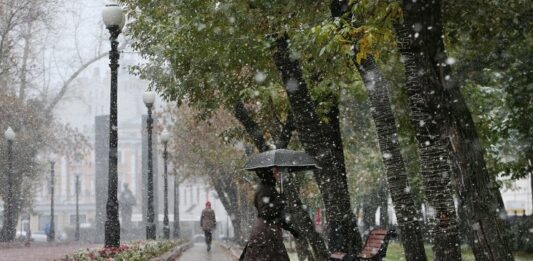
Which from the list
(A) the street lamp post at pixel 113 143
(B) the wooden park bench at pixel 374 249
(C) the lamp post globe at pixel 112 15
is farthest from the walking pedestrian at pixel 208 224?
(B) the wooden park bench at pixel 374 249

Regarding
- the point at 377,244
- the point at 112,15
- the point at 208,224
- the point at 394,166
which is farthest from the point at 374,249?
the point at 208,224

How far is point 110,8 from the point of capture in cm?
1539

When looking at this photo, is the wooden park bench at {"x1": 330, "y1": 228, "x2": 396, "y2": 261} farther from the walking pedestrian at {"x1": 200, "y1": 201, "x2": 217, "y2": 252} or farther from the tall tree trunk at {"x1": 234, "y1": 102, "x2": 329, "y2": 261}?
the walking pedestrian at {"x1": 200, "y1": 201, "x2": 217, "y2": 252}

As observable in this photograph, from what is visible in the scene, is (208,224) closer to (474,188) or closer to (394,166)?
(394,166)

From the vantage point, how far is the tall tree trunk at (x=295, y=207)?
1394cm

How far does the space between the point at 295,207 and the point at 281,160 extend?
3.21m

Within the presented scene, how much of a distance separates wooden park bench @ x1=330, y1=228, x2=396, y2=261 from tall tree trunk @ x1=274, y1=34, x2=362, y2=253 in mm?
499

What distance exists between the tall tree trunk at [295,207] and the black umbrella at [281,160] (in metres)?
1.24

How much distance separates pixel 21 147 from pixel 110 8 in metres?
27.2

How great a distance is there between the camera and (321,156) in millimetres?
13367

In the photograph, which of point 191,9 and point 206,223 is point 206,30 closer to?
point 191,9

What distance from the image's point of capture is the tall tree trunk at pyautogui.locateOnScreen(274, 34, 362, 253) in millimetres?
13055

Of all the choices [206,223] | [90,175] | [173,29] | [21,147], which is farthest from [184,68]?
[90,175]

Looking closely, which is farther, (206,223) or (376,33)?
(206,223)
